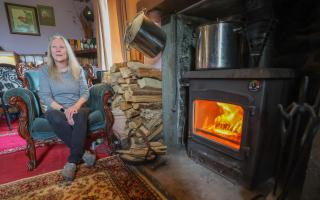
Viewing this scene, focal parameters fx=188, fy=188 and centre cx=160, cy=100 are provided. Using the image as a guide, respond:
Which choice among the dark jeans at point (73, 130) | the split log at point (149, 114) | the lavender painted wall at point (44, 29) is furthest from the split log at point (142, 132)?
the lavender painted wall at point (44, 29)

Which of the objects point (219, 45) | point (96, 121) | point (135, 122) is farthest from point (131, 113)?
point (219, 45)

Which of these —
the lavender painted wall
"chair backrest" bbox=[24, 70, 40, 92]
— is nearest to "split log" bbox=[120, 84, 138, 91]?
"chair backrest" bbox=[24, 70, 40, 92]

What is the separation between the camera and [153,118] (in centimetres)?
175

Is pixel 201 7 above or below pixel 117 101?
above

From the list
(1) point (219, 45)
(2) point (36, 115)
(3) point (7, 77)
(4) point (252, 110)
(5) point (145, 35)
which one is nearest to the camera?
(4) point (252, 110)

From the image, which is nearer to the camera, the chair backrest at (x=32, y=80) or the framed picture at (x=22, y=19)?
the chair backrest at (x=32, y=80)

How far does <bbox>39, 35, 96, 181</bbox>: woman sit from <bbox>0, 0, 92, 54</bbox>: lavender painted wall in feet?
9.11

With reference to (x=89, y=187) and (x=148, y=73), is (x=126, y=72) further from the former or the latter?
(x=89, y=187)

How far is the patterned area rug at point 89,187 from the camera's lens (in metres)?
1.12

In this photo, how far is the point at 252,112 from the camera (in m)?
0.96

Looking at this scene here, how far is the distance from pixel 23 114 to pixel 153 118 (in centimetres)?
102

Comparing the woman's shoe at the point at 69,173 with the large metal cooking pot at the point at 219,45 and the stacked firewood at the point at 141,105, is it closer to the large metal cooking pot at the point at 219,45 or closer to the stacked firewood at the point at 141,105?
the stacked firewood at the point at 141,105

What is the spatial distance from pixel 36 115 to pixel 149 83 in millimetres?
977

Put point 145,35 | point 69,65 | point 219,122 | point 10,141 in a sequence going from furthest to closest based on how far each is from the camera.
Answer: point 10,141 < point 69,65 < point 145,35 < point 219,122
